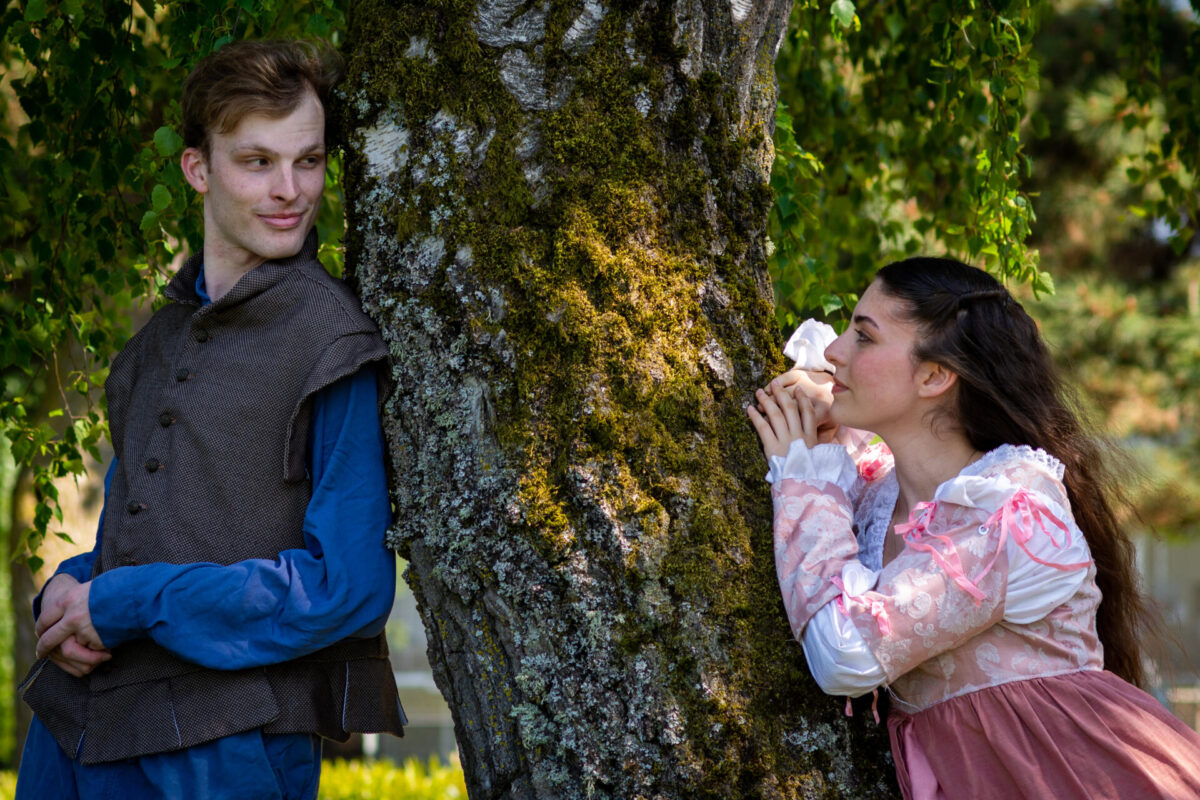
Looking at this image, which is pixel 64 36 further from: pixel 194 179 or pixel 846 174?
pixel 846 174

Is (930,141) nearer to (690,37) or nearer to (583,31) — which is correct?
(690,37)

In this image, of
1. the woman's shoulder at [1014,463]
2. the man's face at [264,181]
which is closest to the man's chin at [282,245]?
the man's face at [264,181]

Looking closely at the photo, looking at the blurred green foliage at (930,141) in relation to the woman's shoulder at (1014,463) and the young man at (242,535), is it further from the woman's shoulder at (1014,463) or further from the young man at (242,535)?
the young man at (242,535)

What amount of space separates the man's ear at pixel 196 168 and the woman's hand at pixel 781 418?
107cm

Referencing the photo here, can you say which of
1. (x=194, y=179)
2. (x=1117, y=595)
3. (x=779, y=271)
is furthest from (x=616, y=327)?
(x=779, y=271)

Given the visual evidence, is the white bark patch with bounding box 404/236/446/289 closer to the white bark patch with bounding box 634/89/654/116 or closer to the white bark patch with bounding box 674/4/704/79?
the white bark patch with bounding box 634/89/654/116

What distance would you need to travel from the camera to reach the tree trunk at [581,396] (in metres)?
1.61

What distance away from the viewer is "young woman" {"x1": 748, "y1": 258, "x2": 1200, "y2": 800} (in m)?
1.62

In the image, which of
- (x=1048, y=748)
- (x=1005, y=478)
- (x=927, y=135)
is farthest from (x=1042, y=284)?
(x=1048, y=748)

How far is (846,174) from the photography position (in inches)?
144

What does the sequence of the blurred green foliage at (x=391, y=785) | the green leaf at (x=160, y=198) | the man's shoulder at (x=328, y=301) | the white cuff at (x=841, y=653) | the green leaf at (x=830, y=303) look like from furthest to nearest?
the blurred green foliage at (x=391, y=785) → the green leaf at (x=830, y=303) → the green leaf at (x=160, y=198) → the man's shoulder at (x=328, y=301) → the white cuff at (x=841, y=653)

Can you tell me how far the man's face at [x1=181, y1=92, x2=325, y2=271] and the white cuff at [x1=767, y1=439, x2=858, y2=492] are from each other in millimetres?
938

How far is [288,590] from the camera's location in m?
1.69

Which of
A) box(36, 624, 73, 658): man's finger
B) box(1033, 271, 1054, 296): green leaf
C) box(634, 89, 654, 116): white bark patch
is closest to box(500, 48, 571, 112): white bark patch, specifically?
box(634, 89, 654, 116): white bark patch
